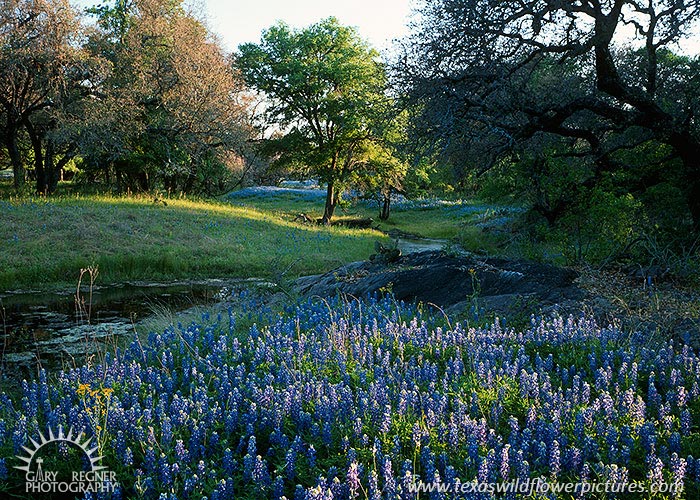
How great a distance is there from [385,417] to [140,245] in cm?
1636

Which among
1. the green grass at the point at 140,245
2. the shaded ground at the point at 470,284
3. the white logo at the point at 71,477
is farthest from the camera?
the green grass at the point at 140,245

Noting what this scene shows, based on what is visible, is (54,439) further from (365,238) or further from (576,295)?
(365,238)

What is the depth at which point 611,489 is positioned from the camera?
3.32 meters

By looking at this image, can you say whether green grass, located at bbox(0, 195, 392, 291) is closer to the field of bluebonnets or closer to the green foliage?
the green foliage

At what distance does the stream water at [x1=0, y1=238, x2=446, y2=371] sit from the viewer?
351 inches

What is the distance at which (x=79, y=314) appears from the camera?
1191 centimetres

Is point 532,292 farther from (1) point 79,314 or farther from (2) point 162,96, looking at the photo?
(2) point 162,96

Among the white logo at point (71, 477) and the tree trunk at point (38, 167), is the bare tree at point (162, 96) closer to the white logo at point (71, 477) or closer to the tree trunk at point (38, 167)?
the tree trunk at point (38, 167)

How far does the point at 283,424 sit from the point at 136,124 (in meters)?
26.1

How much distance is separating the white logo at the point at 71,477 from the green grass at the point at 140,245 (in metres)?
9.52

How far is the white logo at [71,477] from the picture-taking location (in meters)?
3.90

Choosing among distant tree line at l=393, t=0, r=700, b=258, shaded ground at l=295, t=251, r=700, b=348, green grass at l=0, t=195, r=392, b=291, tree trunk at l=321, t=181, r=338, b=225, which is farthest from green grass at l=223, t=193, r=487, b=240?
shaded ground at l=295, t=251, r=700, b=348

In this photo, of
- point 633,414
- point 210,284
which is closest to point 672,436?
point 633,414

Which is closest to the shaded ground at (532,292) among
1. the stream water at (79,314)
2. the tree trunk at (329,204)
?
the stream water at (79,314)
